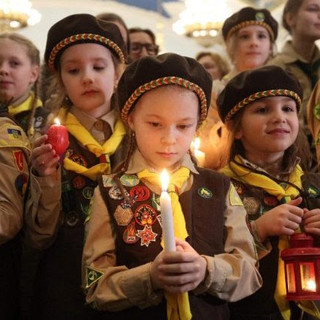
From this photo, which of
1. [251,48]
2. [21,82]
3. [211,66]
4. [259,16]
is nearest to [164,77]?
[21,82]

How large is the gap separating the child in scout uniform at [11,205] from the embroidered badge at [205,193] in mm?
681

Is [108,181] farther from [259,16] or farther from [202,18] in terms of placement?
[202,18]

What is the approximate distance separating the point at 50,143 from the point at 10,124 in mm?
449

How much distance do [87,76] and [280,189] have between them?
0.93 meters

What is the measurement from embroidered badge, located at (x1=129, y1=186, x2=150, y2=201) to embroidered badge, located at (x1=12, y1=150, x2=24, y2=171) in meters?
0.52

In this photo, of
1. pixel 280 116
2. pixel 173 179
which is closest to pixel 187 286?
pixel 173 179

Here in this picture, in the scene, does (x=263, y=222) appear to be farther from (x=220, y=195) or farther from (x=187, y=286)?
(x=187, y=286)

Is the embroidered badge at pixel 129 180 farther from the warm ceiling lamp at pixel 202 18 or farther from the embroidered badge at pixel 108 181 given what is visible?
the warm ceiling lamp at pixel 202 18

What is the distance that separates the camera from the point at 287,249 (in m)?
2.15

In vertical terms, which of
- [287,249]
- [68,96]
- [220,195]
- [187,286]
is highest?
[68,96]

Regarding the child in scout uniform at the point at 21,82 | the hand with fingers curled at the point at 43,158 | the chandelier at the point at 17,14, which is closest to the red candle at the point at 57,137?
the hand with fingers curled at the point at 43,158

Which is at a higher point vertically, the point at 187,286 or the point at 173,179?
the point at 173,179

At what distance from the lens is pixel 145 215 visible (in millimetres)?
1969

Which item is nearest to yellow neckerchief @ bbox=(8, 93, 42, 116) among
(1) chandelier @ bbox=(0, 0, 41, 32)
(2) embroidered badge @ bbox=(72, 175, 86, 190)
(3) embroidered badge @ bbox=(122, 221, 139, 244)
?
(2) embroidered badge @ bbox=(72, 175, 86, 190)
